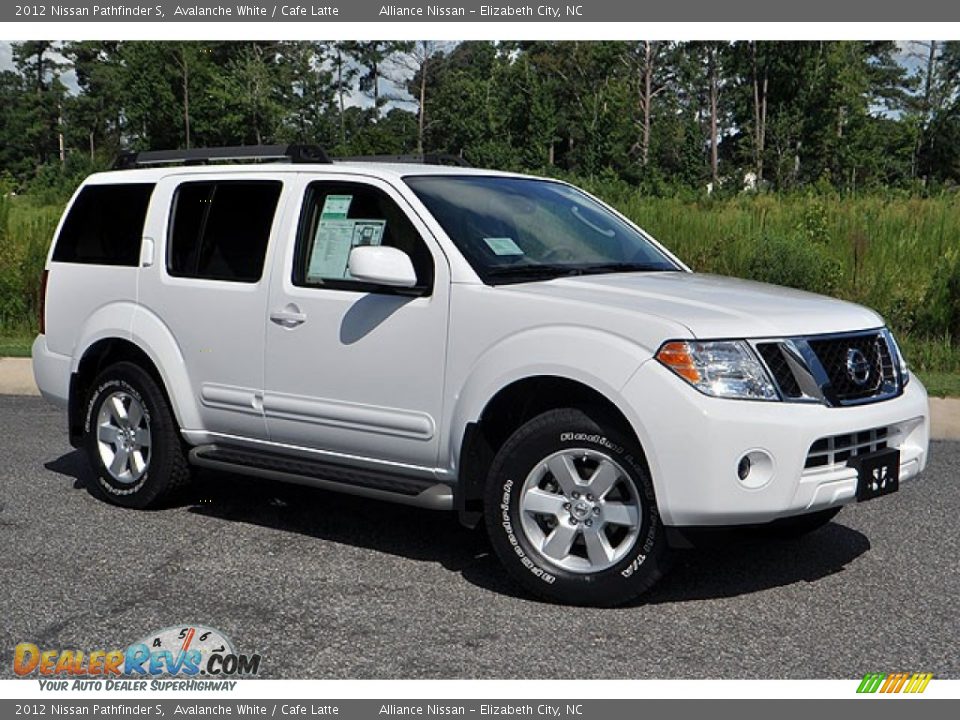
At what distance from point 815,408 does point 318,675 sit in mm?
2215

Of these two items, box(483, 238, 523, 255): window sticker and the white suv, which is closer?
the white suv

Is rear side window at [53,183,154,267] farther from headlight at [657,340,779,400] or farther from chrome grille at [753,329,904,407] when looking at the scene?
chrome grille at [753,329,904,407]

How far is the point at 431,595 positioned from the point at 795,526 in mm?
2036

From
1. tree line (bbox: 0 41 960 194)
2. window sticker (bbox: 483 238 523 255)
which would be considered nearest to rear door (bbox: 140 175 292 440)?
window sticker (bbox: 483 238 523 255)

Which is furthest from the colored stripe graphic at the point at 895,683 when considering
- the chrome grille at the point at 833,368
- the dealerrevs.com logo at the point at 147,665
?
the dealerrevs.com logo at the point at 147,665

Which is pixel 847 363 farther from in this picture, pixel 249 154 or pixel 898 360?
pixel 249 154

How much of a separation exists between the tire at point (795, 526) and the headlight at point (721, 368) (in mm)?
1487

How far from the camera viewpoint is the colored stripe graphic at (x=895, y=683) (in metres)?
4.38

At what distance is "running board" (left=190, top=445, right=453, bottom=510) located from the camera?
574 centimetres

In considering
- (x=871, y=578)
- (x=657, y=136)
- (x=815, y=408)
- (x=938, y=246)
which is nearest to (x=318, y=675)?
(x=815, y=408)

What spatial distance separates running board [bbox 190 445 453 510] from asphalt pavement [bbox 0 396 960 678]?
368 millimetres

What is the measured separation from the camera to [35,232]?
16.4 m

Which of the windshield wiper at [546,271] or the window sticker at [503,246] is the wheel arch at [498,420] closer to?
the windshield wiper at [546,271]

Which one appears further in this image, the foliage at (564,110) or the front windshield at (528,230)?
the foliage at (564,110)
